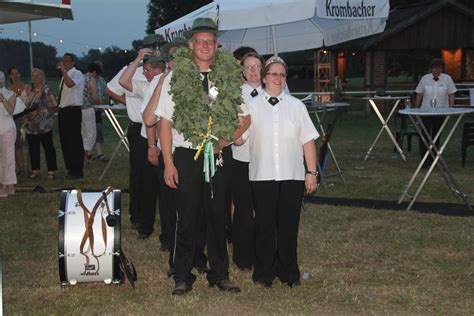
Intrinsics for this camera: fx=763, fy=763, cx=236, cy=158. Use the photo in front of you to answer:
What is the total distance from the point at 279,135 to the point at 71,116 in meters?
7.34

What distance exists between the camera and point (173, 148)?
18.4 feet

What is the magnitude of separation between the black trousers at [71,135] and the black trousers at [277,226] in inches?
280

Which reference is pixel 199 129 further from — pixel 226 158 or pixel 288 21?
pixel 288 21

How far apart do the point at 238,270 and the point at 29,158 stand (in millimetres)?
7480

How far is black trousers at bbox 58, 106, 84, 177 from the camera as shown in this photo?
12453 mm

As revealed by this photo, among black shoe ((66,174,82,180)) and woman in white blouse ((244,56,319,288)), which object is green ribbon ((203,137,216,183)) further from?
black shoe ((66,174,82,180))

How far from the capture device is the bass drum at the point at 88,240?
5.66 meters

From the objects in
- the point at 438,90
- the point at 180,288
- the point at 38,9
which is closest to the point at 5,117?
the point at 38,9

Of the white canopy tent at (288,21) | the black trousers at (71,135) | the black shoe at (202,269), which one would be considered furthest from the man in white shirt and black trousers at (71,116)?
the black shoe at (202,269)

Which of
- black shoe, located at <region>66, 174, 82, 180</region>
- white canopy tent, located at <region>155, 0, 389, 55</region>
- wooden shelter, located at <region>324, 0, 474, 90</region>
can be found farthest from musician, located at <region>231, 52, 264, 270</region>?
wooden shelter, located at <region>324, 0, 474, 90</region>

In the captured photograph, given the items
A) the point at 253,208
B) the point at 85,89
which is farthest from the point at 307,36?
the point at 253,208

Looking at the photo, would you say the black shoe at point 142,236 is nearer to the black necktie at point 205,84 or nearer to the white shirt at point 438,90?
the black necktie at point 205,84

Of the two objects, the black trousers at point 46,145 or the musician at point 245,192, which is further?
the black trousers at point 46,145

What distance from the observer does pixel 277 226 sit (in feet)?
19.7
